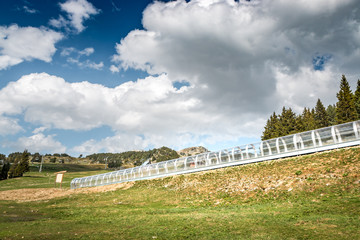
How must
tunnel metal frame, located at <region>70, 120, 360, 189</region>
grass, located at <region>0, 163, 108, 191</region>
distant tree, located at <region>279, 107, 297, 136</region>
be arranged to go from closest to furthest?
tunnel metal frame, located at <region>70, 120, 360, 189</region> → grass, located at <region>0, 163, 108, 191</region> → distant tree, located at <region>279, 107, 297, 136</region>

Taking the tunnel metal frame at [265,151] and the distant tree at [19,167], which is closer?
the tunnel metal frame at [265,151]

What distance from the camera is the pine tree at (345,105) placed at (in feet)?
178

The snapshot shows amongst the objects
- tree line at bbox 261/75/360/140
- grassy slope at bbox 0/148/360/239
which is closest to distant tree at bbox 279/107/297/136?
tree line at bbox 261/75/360/140

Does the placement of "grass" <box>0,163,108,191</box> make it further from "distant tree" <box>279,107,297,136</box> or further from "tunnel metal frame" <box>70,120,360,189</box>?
"distant tree" <box>279,107,297,136</box>

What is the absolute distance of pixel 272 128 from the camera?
72.3m

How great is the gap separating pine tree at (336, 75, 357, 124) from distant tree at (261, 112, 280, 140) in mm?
17068

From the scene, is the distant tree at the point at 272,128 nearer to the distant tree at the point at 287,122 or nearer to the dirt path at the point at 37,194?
the distant tree at the point at 287,122

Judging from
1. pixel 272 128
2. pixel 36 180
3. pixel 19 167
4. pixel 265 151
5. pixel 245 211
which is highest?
pixel 272 128

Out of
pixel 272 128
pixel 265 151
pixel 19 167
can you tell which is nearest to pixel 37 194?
pixel 265 151

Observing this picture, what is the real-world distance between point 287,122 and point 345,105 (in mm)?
16959

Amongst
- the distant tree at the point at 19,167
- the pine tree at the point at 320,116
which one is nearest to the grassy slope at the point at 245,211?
the pine tree at the point at 320,116

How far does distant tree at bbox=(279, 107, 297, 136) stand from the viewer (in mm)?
68713

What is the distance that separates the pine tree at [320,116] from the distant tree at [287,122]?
358 inches

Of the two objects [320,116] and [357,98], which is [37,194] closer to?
[357,98]
